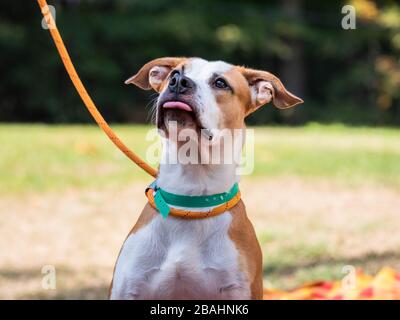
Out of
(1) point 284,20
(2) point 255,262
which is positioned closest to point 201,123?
(2) point 255,262

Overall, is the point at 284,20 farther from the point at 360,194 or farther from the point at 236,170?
the point at 236,170

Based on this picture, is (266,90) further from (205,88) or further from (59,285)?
(59,285)

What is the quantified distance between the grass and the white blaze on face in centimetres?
241

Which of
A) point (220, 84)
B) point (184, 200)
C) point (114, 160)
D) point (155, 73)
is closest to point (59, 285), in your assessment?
point (155, 73)

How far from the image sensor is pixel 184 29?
23.3m

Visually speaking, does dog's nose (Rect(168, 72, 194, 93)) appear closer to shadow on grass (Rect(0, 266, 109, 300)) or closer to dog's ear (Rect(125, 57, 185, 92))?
dog's ear (Rect(125, 57, 185, 92))

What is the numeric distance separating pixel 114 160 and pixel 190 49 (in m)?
13.7

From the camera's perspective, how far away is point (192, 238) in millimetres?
3340

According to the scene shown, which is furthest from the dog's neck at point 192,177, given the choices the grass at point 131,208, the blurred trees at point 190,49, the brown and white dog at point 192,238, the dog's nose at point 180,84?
the blurred trees at point 190,49

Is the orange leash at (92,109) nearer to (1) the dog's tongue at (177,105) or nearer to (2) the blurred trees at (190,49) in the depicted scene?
(1) the dog's tongue at (177,105)

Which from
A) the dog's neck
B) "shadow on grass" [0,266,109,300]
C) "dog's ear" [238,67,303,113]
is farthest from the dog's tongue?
"shadow on grass" [0,266,109,300]

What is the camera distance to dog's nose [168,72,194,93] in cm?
328

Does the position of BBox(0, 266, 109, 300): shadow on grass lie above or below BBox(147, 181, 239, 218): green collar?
above
